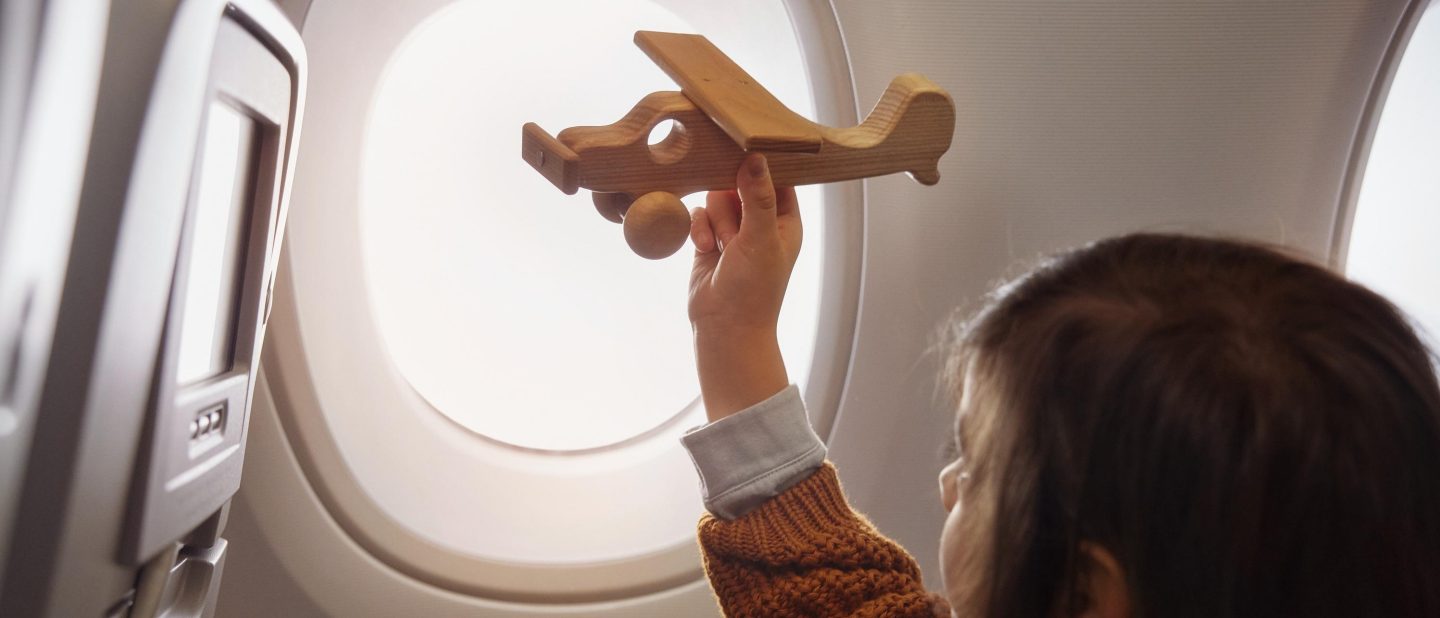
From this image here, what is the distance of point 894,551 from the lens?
2.83 ft

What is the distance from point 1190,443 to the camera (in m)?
0.59

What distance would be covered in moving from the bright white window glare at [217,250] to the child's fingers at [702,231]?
0.33 meters

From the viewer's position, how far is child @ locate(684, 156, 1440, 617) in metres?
0.59

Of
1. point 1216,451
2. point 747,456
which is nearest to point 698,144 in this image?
point 747,456

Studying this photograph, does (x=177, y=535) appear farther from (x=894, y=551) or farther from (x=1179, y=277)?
(x=1179, y=277)

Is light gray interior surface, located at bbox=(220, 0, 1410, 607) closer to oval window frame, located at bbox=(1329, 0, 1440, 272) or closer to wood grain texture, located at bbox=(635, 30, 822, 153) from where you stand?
oval window frame, located at bbox=(1329, 0, 1440, 272)

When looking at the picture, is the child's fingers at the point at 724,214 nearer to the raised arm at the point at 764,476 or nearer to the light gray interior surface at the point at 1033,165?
the raised arm at the point at 764,476

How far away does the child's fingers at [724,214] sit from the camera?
0.83 m

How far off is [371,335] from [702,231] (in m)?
0.53

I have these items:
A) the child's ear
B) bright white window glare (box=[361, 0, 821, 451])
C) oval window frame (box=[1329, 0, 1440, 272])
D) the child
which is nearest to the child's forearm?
the child

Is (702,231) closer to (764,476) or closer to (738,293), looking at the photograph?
(738,293)

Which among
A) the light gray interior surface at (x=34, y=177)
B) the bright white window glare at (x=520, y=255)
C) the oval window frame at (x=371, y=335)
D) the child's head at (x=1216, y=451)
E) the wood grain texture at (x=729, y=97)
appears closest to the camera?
the light gray interior surface at (x=34, y=177)

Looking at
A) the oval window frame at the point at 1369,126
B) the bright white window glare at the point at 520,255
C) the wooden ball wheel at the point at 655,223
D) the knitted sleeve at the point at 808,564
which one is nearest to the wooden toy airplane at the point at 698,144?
the wooden ball wheel at the point at 655,223

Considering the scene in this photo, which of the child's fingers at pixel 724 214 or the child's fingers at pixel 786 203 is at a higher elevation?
the child's fingers at pixel 786 203
